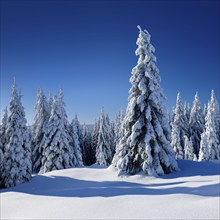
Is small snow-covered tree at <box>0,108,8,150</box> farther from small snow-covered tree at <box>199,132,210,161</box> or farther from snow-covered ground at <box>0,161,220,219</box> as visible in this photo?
small snow-covered tree at <box>199,132,210,161</box>

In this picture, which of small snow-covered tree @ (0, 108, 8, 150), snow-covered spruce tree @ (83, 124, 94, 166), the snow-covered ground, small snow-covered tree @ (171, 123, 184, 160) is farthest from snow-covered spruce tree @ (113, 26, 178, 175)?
snow-covered spruce tree @ (83, 124, 94, 166)

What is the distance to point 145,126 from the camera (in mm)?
18109

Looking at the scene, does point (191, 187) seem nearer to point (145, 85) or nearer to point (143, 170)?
point (143, 170)

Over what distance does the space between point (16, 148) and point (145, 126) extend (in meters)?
15.3

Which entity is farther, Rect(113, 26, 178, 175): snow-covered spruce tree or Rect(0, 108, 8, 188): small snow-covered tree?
Rect(0, 108, 8, 188): small snow-covered tree

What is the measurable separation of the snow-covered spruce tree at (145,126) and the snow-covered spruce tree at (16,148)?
11.5 meters

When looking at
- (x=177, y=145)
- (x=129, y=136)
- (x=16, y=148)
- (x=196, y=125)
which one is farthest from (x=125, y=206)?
(x=196, y=125)

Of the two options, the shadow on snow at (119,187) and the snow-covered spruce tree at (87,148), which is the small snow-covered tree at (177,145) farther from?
the snow-covered spruce tree at (87,148)

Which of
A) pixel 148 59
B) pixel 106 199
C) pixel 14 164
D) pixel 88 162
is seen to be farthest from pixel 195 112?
pixel 106 199

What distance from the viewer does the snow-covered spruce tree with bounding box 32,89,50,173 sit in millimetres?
35781

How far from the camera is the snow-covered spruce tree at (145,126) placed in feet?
56.5

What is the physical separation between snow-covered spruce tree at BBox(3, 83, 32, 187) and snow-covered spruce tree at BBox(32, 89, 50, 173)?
9274 mm

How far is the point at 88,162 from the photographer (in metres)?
60.4

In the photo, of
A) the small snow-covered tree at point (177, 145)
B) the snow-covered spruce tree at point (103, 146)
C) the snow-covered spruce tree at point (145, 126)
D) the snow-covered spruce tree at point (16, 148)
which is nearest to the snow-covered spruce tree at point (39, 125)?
the snow-covered spruce tree at point (16, 148)
